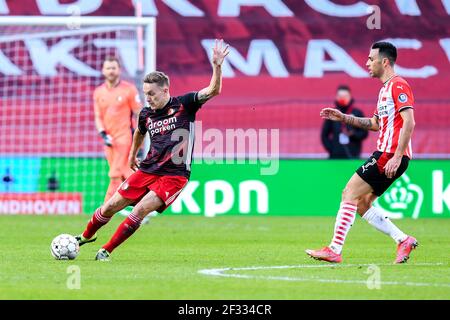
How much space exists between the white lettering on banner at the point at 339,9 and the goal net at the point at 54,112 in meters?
3.67

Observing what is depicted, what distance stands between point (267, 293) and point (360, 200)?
2.82m

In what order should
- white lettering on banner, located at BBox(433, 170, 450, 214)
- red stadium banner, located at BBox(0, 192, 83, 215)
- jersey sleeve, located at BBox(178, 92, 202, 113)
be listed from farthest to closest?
1. red stadium banner, located at BBox(0, 192, 83, 215)
2. white lettering on banner, located at BBox(433, 170, 450, 214)
3. jersey sleeve, located at BBox(178, 92, 202, 113)

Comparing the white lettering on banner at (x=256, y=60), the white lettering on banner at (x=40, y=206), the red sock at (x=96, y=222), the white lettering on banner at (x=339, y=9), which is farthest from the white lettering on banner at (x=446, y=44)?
the red sock at (x=96, y=222)

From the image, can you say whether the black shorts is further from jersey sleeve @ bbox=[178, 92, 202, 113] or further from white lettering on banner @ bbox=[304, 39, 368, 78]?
white lettering on banner @ bbox=[304, 39, 368, 78]

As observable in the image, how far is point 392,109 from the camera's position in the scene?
33.3 ft

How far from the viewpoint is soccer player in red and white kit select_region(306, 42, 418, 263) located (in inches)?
393

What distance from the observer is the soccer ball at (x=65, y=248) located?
10.3 m

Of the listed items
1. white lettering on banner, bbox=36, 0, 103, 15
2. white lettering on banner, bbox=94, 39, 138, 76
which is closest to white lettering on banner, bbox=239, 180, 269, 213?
white lettering on banner, bbox=94, 39, 138, 76

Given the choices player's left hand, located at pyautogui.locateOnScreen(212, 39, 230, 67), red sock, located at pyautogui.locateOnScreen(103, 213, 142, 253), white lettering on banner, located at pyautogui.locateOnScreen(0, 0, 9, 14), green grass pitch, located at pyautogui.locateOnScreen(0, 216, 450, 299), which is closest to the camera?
green grass pitch, located at pyautogui.locateOnScreen(0, 216, 450, 299)

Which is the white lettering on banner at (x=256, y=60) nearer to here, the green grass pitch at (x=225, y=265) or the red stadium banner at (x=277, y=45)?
the red stadium banner at (x=277, y=45)

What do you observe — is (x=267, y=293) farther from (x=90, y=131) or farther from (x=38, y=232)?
(x=90, y=131)

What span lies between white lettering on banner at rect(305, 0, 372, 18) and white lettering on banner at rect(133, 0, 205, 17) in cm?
223

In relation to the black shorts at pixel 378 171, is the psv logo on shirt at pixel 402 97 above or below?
above

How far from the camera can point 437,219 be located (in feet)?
57.6
